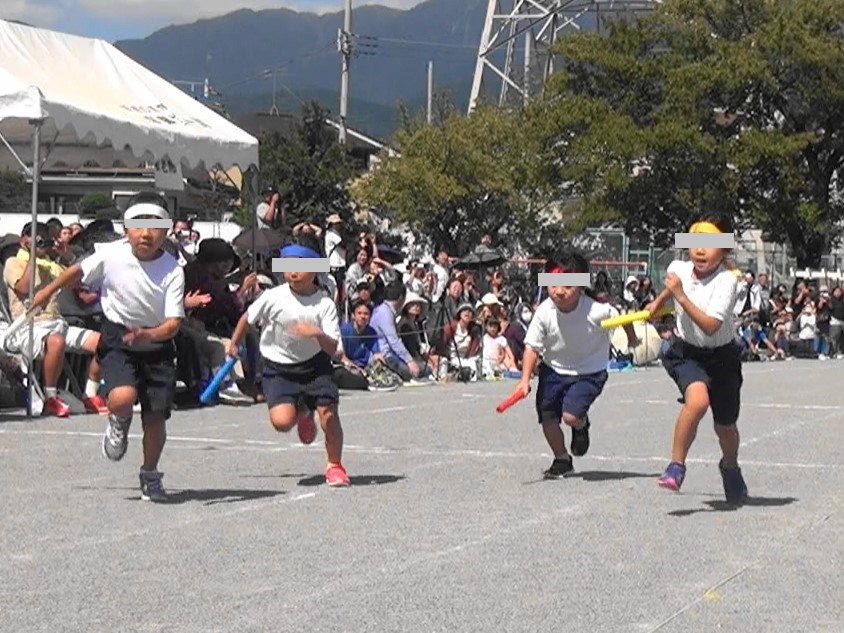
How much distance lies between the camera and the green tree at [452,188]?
49.1m

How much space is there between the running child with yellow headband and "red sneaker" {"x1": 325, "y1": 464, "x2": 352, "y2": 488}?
2.15 metres

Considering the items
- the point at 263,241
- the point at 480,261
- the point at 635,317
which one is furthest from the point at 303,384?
the point at 480,261

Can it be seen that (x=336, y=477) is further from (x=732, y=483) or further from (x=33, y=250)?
(x=33, y=250)

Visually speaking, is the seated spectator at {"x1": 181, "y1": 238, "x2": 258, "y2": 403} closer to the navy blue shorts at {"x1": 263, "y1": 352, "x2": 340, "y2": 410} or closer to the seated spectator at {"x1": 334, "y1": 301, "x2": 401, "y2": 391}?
the seated spectator at {"x1": 334, "y1": 301, "x2": 401, "y2": 391}

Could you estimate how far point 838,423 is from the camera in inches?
672

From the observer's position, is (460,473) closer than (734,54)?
Yes

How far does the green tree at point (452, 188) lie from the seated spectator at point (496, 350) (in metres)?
23.5

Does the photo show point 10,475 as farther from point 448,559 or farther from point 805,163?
point 805,163

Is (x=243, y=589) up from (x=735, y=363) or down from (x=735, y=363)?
down

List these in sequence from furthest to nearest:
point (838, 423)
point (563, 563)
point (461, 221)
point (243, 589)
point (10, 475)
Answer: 1. point (461, 221)
2. point (838, 423)
3. point (10, 475)
4. point (563, 563)
5. point (243, 589)

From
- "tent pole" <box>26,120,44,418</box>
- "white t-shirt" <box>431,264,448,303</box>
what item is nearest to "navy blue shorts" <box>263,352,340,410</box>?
"tent pole" <box>26,120,44,418</box>

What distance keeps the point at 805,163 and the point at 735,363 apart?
132 feet

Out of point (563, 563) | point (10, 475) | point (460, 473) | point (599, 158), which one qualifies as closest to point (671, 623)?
point (563, 563)

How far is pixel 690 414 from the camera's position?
10383mm
